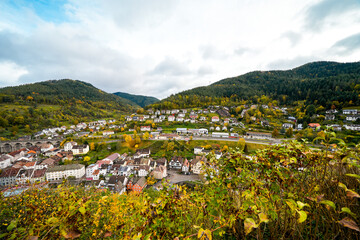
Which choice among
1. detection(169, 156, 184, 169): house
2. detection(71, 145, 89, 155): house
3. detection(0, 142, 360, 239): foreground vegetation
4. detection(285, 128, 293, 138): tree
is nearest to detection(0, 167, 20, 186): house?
detection(71, 145, 89, 155): house

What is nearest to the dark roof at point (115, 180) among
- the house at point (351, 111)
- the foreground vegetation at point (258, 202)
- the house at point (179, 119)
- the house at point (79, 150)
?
the house at point (79, 150)

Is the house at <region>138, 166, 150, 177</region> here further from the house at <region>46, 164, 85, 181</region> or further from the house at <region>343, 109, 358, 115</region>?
the house at <region>343, 109, 358, 115</region>

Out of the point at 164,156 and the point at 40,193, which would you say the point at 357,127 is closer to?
the point at 164,156

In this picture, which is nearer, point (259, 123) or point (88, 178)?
point (88, 178)

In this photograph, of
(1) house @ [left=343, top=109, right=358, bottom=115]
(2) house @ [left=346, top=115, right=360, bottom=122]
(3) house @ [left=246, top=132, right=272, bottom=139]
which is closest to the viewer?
(3) house @ [left=246, top=132, right=272, bottom=139]

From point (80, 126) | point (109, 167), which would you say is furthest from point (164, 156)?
point (80, 126)

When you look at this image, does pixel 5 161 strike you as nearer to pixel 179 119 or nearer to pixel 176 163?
pixel 176 163

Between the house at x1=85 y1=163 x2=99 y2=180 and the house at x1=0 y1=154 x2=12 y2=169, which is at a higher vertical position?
the house at x1=0 y1=154 x2=12 y2=169

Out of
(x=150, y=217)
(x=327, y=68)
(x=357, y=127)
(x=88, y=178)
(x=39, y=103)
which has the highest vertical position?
(x=327, y=68)

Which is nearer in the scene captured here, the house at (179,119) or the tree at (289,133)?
the tree at (289,133)

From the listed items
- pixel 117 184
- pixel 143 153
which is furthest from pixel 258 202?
pixel 143 153

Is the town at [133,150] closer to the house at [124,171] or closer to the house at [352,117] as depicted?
the house at [124,171]
